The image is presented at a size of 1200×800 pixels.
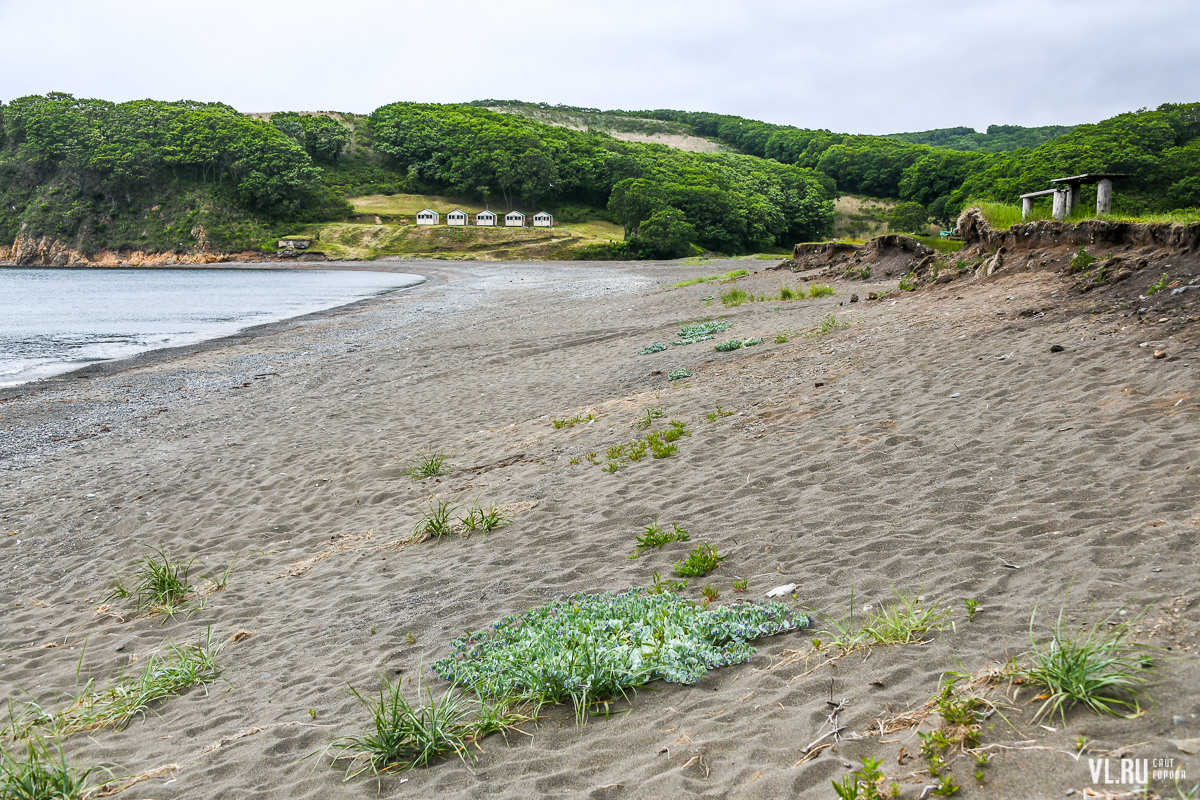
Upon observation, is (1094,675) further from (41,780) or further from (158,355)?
(158,355)

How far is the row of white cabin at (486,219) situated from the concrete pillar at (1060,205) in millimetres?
98121

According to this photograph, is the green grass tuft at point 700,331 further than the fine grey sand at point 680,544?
Yes

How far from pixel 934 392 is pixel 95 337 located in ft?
103

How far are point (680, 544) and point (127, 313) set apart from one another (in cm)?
4328

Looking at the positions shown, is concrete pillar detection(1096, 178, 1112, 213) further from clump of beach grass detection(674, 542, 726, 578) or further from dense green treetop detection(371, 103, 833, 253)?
dense green treetop detection(371, 103, 833, 253)

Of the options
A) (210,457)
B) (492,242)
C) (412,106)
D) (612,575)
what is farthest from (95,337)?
(412,106)

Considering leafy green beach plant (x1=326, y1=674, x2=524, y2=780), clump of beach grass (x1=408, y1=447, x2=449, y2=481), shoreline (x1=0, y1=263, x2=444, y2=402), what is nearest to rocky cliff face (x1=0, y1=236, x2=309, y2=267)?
shoreline (x1=0, y1=263, x2=444, y2=402)

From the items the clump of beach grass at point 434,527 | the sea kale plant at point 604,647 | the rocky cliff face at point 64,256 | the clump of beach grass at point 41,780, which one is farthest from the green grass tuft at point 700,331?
the rocky cliff face at point 64,256

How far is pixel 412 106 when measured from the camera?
526 feet

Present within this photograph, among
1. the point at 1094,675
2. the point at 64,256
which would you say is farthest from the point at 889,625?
the point at 64,256

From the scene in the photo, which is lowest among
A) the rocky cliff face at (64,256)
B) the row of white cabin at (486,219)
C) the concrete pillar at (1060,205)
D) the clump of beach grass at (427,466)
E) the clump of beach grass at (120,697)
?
the clump of beach grass at (120,697)

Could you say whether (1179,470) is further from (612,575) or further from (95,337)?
(95,337)

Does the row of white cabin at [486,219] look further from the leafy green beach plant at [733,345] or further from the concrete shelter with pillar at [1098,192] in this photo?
the leafy green beach plant at [733,345]

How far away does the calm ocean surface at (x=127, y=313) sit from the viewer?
24125 mm
